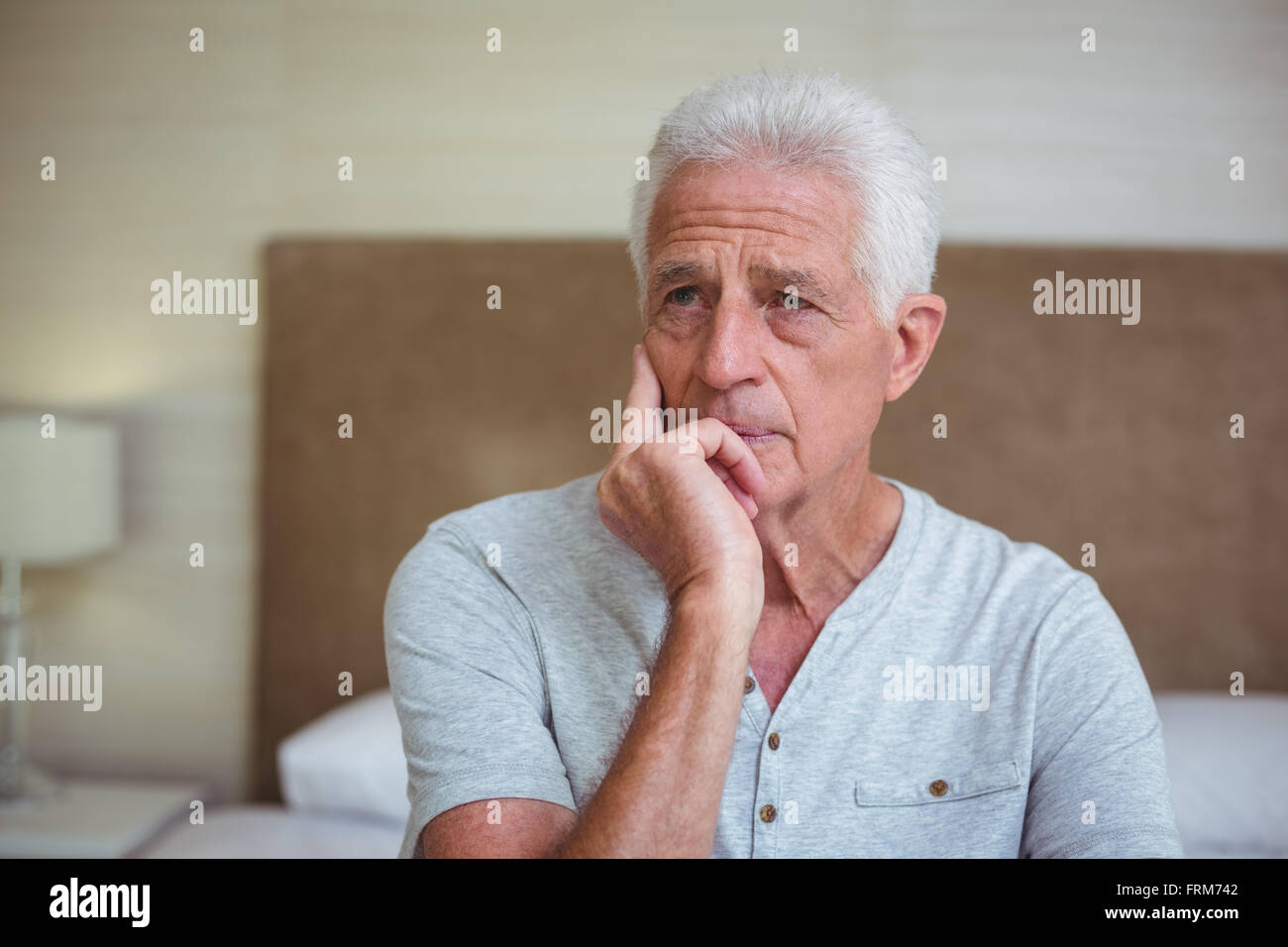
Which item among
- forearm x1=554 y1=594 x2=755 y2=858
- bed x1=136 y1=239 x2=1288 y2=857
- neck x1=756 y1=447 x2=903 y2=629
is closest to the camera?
forearm x1=554 y1=594 x2=755 y2=858

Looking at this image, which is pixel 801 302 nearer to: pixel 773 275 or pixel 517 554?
pixel 773 275

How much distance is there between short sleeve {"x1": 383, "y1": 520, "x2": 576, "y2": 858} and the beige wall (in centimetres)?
93

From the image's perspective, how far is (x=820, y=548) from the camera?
32.0 inches

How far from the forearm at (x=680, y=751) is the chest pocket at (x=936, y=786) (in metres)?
0.16

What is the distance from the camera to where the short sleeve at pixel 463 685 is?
0.64 m

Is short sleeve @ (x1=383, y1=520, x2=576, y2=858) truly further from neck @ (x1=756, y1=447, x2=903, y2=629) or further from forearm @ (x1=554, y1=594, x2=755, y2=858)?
neck @ (x1=756, y1=447, x2=903, y2=629)

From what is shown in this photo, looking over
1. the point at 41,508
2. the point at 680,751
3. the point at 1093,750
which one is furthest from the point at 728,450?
the point at 41,508

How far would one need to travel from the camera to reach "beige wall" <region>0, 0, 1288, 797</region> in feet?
4.72

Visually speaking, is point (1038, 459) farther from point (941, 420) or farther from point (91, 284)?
point (91, 284)

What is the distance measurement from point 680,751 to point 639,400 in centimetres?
29

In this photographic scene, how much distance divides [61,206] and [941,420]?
1.50 m

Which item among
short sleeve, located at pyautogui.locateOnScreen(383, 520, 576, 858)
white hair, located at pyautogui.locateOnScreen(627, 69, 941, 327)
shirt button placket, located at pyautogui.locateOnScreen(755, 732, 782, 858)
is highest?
white hair, located at pyautogui.locateOnScreen(627, 69, 941, 327)

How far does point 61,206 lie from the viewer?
1.57 meters

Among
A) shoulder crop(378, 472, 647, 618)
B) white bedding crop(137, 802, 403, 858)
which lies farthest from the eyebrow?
white bedding crop(137, 802, 403, 858)
